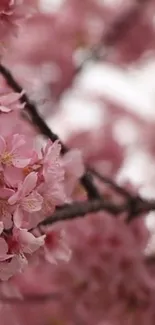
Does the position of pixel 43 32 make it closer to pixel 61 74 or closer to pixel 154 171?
pixel 61 74

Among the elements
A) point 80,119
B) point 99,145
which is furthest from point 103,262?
point 80,119

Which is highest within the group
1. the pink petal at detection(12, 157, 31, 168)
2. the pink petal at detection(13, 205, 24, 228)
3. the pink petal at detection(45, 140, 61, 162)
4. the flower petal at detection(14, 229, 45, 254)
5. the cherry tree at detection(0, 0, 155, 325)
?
the pink petal at detection(45, 140, 61, 162)

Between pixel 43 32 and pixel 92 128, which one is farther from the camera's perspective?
pixel 92 128

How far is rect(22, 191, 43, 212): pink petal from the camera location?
56 centimetres

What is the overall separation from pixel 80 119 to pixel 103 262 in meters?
1.33

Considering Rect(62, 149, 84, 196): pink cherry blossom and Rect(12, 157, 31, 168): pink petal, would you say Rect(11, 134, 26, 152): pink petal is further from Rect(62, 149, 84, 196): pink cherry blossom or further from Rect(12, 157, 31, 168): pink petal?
Rect(62, 149, 84, 196): pink cherry blossom

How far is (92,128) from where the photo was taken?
2041 millimetres

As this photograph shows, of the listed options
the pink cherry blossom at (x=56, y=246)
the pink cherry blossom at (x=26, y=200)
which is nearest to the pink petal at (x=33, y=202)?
the pink cherry blossom at (x=26, y=200)

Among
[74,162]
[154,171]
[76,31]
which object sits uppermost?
[74,162]

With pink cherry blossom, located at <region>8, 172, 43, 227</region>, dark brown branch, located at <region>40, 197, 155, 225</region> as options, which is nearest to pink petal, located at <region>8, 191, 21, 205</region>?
pink cherry blossom, located at <region>8, 172, 43, 227</region>

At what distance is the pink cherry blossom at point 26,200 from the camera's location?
1.82ft

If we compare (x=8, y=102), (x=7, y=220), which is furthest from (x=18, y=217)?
(x=8, y=102)

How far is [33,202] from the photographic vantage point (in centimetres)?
56

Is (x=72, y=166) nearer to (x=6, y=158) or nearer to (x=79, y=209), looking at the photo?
(x=79, y=209)
